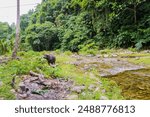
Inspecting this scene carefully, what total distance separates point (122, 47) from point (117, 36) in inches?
37.7

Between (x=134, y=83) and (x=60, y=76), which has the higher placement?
(x=60, y=76)

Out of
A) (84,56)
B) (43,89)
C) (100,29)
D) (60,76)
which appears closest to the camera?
(43,89)

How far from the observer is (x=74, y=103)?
5.15 meters

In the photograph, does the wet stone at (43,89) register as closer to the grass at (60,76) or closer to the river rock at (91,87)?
the grass at (60,76)

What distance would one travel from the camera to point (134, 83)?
8.16 meters

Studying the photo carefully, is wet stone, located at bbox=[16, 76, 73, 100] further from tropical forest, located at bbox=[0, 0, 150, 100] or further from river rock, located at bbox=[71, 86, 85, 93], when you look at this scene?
river rock, located at bbox=[71, 86, 85, 93]

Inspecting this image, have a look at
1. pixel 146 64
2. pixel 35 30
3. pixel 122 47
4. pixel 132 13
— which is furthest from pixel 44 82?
pixel 35 30

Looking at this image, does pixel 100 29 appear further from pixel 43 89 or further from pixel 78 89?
pixel 43 89

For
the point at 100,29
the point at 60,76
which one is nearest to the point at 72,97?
the point at 60,76

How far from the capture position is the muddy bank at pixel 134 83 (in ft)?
22.7

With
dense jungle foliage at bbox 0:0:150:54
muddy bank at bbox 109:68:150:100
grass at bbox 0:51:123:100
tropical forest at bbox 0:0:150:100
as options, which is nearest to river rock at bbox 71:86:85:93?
tropical forest at bbox 0:0:150:100

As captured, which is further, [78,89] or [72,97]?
[78,89]

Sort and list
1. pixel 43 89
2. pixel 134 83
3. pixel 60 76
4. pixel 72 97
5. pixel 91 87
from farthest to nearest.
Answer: pixel 60 76 → pixel 134 83 → pixel 91 87 → pixel 43 89 → pixel 72 97

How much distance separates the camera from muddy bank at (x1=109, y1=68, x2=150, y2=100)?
6.93 meters
